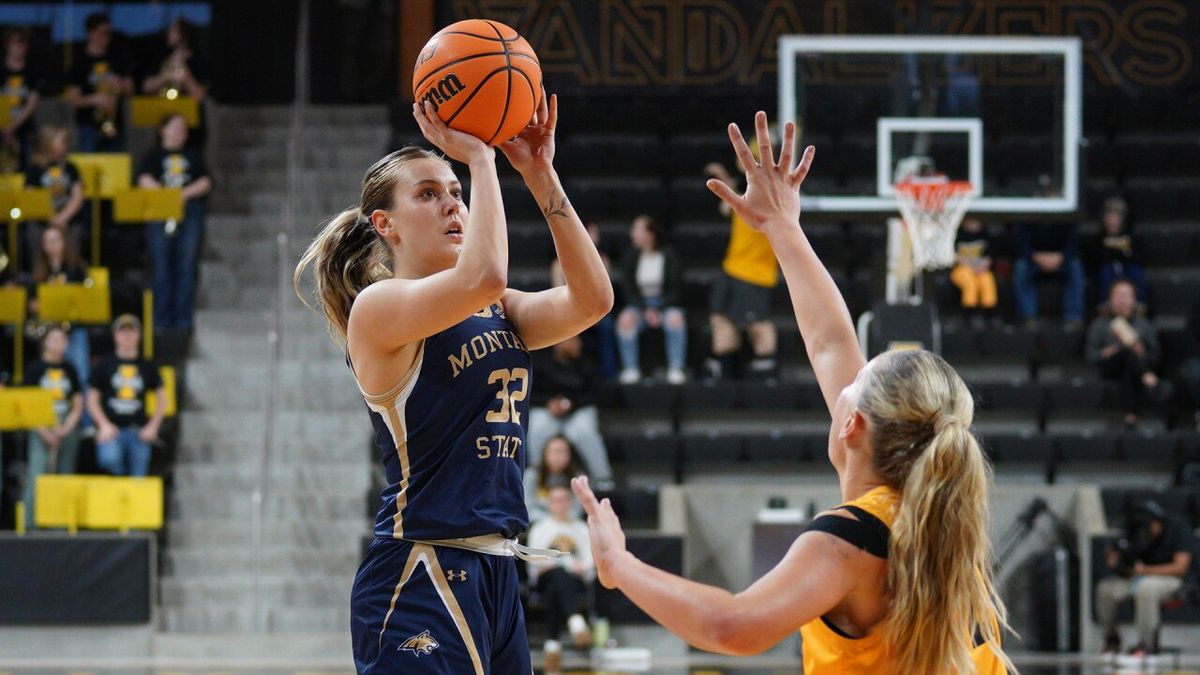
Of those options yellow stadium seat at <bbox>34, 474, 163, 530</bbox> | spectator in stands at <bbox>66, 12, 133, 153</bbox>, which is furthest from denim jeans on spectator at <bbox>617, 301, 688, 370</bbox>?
spectator in stands at <bbox>66, 12, 133, 153</bbox>

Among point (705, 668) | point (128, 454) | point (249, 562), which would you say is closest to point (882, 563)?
point (705, 668)

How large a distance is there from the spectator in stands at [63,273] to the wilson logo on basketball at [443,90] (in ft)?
28.0

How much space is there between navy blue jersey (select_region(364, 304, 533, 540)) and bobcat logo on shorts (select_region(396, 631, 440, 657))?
0.64 ft

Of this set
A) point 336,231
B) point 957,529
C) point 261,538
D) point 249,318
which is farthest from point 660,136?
point 957,529

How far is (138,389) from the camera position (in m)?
10.7

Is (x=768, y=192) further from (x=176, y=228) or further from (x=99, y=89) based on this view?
(x=99, y=89)

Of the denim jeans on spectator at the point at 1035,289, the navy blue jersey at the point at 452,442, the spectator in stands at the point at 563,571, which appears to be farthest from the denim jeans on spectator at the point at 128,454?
the navy blue jersey at the point at 452,442

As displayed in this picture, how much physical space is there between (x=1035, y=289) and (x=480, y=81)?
1015 cm

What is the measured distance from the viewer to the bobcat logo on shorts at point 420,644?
3.05 metres

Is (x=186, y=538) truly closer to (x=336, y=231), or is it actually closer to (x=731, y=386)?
(x=731, y=386)

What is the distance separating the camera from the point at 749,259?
1168 centimetres

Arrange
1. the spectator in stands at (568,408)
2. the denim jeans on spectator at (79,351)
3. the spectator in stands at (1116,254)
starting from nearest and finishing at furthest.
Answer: the spectator in stands at (568,408) → the denim jeans on spectator at (79,351) → the spectator in stands at (1116,254)

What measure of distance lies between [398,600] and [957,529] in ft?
3.77

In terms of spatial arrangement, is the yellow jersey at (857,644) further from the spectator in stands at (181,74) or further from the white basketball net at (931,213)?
the spectator in stands at (181,74)
